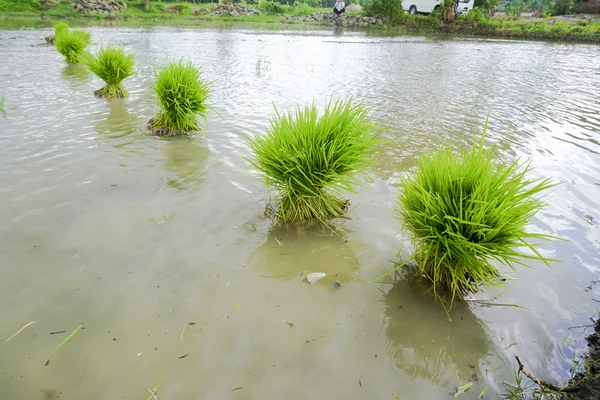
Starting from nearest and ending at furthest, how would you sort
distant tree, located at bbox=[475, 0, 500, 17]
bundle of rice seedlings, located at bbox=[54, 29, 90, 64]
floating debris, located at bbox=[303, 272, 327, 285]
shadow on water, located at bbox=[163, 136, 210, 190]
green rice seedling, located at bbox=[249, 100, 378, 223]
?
1. floating debris, located at bbox=[303, 272, 327, 285]
2. green rice seedling, located at bbox=[249, 100, 378, 223]
3. shadow on water, located at bbox=[163, 136, 210, 190]
4. bundle of rice seedlings, located at bbox=[54, 29, 90, 64]
5. distant tree, located at bbox=[475, 0, 500, 17]

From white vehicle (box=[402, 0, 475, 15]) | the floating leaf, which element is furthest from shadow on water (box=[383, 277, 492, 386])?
white vehicle (box=[402, 0, 475, 15])

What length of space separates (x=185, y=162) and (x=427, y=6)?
38.7 m

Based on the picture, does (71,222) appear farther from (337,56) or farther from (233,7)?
(233,7)

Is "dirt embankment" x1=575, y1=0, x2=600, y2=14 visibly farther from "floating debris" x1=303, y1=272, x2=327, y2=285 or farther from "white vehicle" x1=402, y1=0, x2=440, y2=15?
"floating debris" x1=303, y1=272, x2=327, y2=285

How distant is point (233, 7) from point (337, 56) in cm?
3203

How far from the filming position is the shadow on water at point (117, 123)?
220 inches

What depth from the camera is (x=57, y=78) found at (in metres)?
8.76

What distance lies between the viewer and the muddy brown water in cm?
205

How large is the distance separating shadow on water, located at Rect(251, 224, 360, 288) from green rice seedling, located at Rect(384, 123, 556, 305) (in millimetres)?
662

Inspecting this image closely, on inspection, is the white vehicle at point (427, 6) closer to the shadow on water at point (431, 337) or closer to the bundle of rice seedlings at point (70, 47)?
the bundle of rice seedlings at point (70, 47)

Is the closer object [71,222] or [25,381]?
[25,381]

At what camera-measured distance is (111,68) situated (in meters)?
7.32

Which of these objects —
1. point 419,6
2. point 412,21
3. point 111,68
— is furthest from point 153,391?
point 419,6

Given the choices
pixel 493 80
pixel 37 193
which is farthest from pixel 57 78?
pixel 493 80
